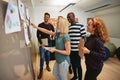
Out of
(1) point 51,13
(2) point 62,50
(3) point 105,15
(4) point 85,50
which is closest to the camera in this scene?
(4) point 85,50

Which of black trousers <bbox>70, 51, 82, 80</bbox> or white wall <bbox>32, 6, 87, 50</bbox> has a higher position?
white wall <bbox>32, 6, 87, 50</bbox>

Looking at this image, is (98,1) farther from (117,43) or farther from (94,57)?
(94,57)

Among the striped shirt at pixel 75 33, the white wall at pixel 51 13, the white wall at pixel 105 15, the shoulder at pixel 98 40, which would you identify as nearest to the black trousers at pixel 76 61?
the striped shirt at pixel 75 33

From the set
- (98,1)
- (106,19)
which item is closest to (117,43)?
(106,19)

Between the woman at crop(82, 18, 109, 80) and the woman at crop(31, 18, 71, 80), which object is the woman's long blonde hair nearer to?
the woman at crop(31, 18, 71, 80)

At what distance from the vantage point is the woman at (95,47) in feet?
6.19

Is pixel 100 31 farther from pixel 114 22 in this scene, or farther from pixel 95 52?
pixel 114 22

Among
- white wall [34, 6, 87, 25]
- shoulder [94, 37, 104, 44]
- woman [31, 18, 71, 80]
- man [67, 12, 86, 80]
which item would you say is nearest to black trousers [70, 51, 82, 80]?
man [67, 12, 86, 80]

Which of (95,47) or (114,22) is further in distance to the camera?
(114,22)

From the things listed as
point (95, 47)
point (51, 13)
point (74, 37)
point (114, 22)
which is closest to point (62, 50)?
point (95, 47)

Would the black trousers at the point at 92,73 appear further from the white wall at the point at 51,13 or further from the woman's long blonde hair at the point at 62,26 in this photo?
the white wall at the point at 51,13

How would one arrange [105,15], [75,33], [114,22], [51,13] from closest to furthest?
[75,33] < [114,22] < [105,15] < [51,13]

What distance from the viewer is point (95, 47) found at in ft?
6.31

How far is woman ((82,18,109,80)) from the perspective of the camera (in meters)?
1.89
